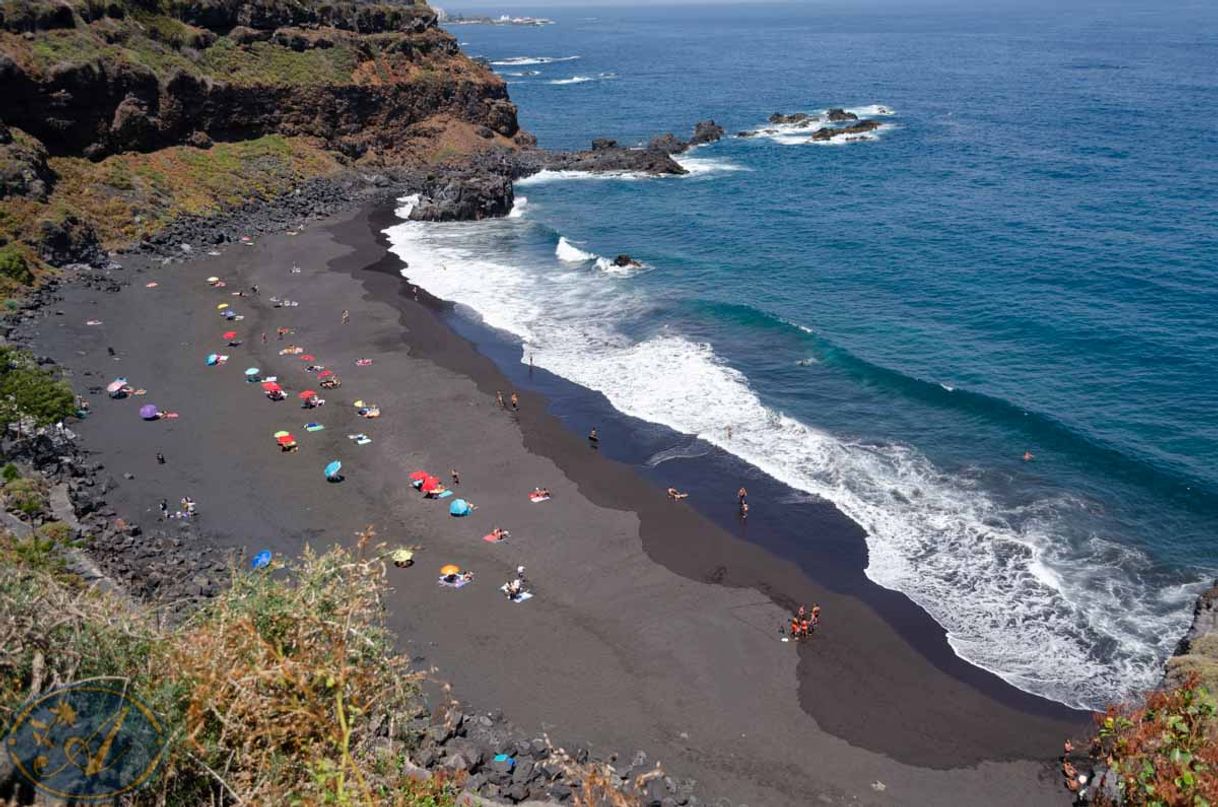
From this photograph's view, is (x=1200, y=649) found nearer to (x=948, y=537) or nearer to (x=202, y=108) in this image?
(x=948, y=537)

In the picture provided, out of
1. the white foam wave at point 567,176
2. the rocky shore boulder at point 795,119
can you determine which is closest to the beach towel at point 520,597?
the white foam wave at point 567,176

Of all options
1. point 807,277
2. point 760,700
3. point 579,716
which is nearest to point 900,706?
point 760,700

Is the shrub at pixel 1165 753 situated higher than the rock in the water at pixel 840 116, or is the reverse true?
the rock in the water at pixel 840 116

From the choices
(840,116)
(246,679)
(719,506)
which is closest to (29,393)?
(719,506)

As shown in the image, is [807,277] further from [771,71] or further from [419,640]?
[771,71]

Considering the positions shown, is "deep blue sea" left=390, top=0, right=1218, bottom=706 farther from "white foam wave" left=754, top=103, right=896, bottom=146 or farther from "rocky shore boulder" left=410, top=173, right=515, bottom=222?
"rocky shore boulder" left=410, top=173, right=515, bottom=222

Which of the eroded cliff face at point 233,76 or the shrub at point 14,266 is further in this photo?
the eroded cliff face at point 233,76

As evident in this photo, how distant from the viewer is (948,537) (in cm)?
3136

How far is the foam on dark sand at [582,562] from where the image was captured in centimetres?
2270

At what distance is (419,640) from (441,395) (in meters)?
18.9

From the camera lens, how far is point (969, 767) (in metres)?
22.2

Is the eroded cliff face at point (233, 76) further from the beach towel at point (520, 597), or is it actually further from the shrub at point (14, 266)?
the beach towel at point (520, 597)

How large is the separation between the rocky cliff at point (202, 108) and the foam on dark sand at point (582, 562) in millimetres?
14222

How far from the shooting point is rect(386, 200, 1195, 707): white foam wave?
25953 mm
